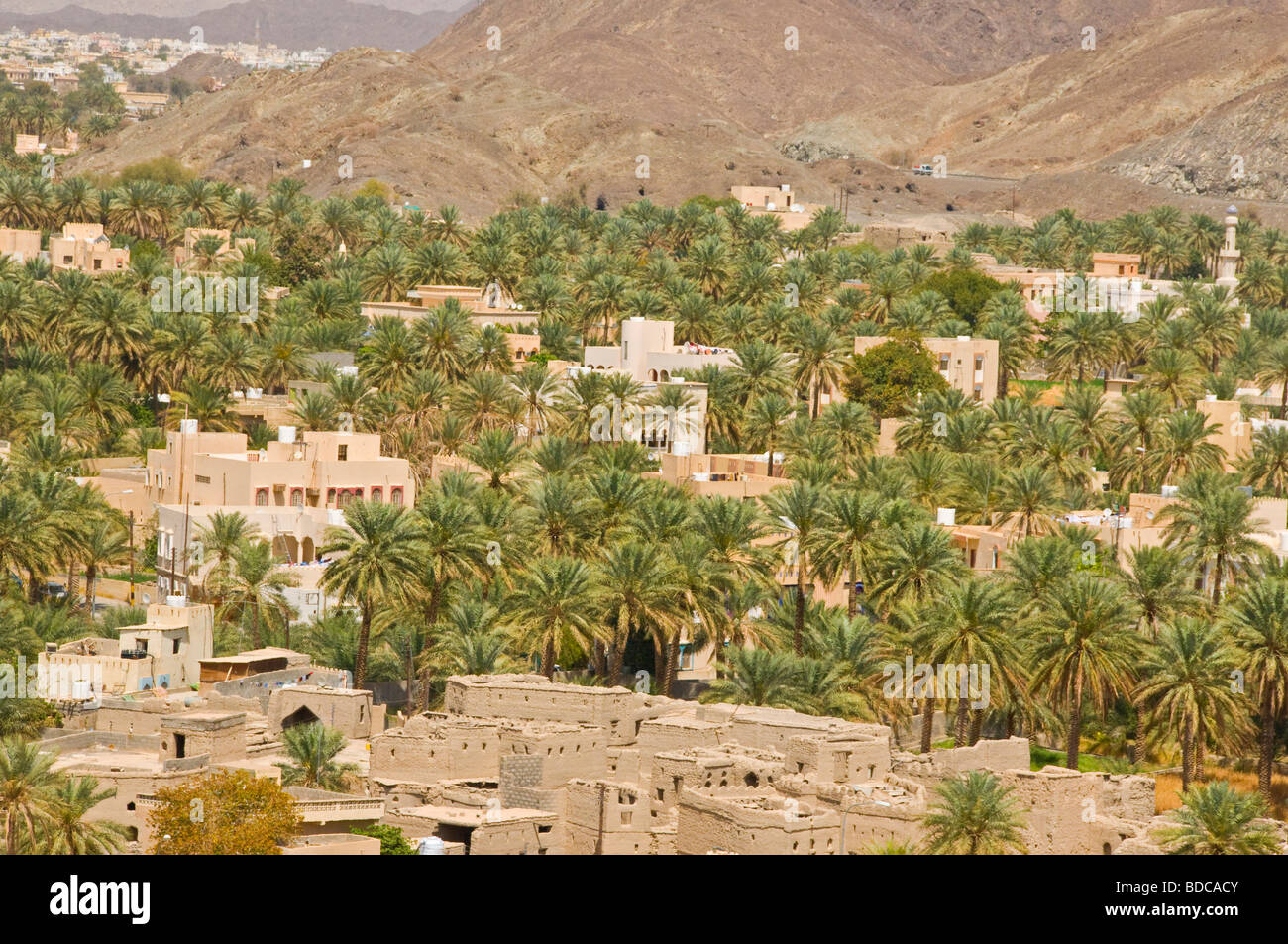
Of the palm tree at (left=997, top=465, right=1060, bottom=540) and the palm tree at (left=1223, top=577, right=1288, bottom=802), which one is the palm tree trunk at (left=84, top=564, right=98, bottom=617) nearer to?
the palm tree at (left=997, top=465, right=1060, bottom=540)

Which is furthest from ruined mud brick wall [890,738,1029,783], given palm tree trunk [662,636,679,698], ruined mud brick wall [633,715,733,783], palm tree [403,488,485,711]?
palm tree [403,488,485,711]

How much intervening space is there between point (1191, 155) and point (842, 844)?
161395 mm

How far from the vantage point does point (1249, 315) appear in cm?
10250

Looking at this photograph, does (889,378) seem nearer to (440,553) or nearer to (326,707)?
(440,553)

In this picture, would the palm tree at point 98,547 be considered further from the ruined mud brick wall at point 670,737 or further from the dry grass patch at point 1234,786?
the dry grass patch at point 1234,786

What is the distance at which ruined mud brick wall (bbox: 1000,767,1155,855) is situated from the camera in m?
37.3

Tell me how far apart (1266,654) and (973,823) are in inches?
535

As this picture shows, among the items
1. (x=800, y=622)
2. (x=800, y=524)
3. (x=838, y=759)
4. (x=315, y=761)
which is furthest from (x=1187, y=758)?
(x=315, y=761)

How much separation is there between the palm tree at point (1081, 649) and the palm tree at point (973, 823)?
11.2m

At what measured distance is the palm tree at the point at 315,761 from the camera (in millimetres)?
39312

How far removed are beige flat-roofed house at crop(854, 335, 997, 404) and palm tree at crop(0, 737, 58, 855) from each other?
55.7 m

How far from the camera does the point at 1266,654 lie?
4581cm
